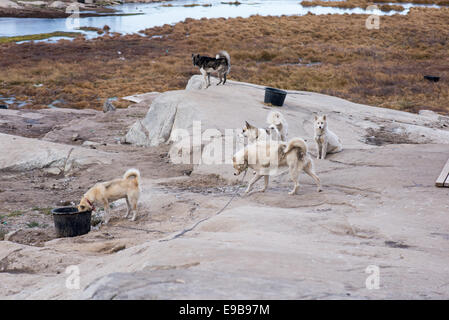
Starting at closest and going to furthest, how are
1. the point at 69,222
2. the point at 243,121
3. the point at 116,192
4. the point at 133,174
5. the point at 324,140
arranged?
the point at 69,222 < the point at 116,192 < the point at 133,174 < the point at 324,140 < the point at 243,121

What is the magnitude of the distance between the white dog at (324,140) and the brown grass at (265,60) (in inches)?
549

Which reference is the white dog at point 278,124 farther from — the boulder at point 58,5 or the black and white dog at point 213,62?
the boulder at point 58,5

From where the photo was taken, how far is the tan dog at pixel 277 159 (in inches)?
312

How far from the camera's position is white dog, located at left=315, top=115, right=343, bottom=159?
405 inches

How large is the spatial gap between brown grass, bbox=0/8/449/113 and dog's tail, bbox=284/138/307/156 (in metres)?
17.3

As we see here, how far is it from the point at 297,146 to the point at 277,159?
0.45 m

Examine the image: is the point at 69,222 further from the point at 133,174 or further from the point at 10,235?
the point at 133,174

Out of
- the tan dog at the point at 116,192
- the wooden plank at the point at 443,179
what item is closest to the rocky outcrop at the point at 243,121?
the tan dog at the point at 116,192

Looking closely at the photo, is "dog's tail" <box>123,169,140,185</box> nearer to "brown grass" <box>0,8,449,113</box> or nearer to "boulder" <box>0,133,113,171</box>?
"boulder" <box>0,133,113,171</box>

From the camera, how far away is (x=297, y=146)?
7.86 m

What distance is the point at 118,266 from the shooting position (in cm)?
469

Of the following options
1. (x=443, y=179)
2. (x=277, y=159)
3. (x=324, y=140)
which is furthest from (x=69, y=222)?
(x=443, y=179)
